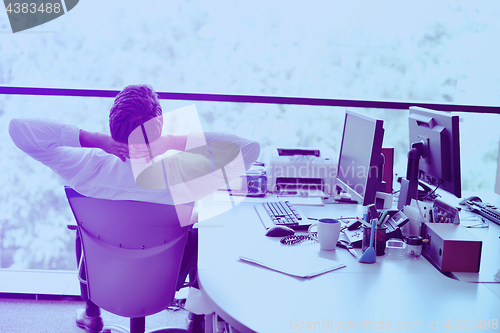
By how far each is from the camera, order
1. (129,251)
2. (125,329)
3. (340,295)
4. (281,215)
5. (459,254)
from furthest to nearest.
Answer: (125,329) → (281,215) → (129,251) → (459,254) → (340,295)

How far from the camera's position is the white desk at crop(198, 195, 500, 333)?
100 centimetres

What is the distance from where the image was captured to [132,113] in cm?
150

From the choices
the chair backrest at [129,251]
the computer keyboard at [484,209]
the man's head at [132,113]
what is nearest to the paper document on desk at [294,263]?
the chair backrest at [129,251]

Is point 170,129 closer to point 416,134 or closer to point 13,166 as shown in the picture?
point 416,134

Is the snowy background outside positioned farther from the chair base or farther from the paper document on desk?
the paper document on desk

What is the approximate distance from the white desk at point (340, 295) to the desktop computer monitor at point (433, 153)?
42 cm

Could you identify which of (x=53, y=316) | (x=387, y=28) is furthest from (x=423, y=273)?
(x=387, y=28)

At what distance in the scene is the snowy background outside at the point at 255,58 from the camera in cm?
317

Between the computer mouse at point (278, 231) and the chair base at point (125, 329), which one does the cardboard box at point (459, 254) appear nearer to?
the computer mouse at point (278, 231)

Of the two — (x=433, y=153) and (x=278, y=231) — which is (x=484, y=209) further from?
(x=278, y=231)

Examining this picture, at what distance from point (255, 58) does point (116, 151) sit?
85.0 inches

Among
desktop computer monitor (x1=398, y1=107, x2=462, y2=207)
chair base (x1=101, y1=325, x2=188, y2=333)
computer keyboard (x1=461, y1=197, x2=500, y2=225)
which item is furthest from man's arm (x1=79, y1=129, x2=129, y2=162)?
computer keyboard (x1=461, y1=197, x2=500, y2=225)

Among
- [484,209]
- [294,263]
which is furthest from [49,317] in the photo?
[484,209]

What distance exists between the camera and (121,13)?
336 centimetres
